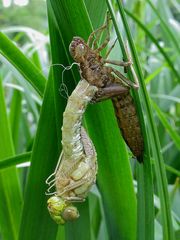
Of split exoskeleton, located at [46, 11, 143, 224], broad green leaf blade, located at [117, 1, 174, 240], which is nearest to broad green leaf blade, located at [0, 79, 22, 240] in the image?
split exoskeleton, located at [46, 11, 143, 224]

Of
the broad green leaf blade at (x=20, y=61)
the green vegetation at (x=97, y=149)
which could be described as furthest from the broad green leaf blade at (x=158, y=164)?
the broad green leaf blade at (x=20, y=61)

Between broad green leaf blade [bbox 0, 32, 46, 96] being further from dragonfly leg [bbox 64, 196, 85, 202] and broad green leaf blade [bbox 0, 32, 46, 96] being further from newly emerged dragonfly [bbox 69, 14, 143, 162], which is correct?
dragonfly leg [bbox 64, 196, 85, 202]

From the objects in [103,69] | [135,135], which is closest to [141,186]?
[135,135]

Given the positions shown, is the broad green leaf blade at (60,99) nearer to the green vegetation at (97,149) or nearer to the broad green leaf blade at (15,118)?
the green vegetation at (97,149)

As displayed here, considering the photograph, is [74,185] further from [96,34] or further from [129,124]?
[96,34]

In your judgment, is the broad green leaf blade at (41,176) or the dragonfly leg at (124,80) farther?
the broad green leaf blade at (41,176)

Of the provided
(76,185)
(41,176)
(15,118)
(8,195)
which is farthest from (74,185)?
(15,118)
